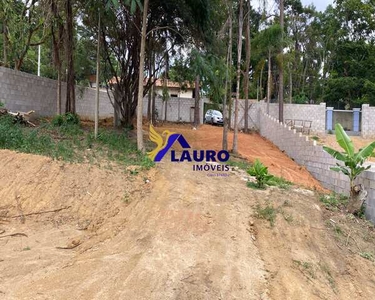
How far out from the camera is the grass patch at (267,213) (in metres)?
6.05

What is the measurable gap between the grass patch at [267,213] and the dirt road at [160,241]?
0.24ft

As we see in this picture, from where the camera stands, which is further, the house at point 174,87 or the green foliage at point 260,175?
the house at point 174,87

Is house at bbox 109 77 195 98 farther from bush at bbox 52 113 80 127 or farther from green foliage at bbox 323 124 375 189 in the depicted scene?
green foliage at bbox 323 124 375 189

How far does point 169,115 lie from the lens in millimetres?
23672

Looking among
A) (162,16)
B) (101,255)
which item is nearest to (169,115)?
(162,16)

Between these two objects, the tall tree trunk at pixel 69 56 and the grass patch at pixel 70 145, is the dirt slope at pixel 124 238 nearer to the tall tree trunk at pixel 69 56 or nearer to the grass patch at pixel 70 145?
the grass patch at pixel 70 145

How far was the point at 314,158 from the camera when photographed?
39.0 ft

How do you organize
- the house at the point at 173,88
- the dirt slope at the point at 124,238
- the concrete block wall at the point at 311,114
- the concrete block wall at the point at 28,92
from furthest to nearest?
the concrete block wall at the point at 311,114 < the house at the point at 173,88 < the concrete block wall at the point at 28,92 < the dirt slope at the point at 124,238

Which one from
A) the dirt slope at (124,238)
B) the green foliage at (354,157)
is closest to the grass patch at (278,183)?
the dirt slope at (124,238)

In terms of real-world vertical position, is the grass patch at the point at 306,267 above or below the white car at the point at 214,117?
below

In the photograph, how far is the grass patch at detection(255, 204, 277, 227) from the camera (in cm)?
605

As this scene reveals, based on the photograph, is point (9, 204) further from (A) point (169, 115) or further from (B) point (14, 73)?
(A) point (169, 115)

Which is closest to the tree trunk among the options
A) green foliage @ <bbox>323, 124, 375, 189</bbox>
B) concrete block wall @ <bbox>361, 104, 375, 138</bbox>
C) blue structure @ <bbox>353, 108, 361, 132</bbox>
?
green foliage @ <bbox>323, 124, 375, 189</bbox>
